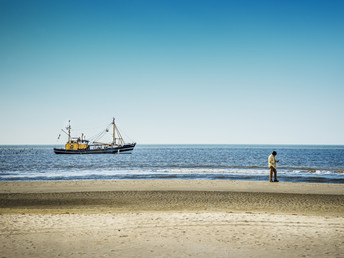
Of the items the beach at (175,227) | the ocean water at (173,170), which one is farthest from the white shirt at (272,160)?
the ocean water at (173,170)

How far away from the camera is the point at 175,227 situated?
7.73 meters

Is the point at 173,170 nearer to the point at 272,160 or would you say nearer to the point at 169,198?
the point at 272,160

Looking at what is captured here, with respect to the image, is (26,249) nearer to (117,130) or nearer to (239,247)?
(239,247)

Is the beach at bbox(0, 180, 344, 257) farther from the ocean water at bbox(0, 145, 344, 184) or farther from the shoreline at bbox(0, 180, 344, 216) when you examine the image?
the ocean water at bbox(0, 145, 344, 184)

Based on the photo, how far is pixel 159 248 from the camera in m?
6.05

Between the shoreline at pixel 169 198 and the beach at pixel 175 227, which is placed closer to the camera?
the beach at pixel 175 227

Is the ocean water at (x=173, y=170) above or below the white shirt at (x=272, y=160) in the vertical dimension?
below

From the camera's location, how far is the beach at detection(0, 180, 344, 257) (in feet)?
19.5

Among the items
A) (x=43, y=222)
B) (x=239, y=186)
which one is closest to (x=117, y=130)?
(x=239, y=186)

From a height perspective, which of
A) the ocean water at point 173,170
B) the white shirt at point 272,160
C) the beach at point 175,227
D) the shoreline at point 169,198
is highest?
the white shirt at point 272,160

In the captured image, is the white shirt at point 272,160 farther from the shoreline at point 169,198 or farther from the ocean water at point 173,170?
the ocean water at point 173,170

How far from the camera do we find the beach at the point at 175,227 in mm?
5934

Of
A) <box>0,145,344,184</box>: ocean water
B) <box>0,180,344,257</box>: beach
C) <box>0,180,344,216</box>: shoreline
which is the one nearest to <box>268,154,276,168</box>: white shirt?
<box>0,180,344,216</box>: shoreline

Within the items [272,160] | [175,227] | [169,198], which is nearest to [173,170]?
[272,160]
